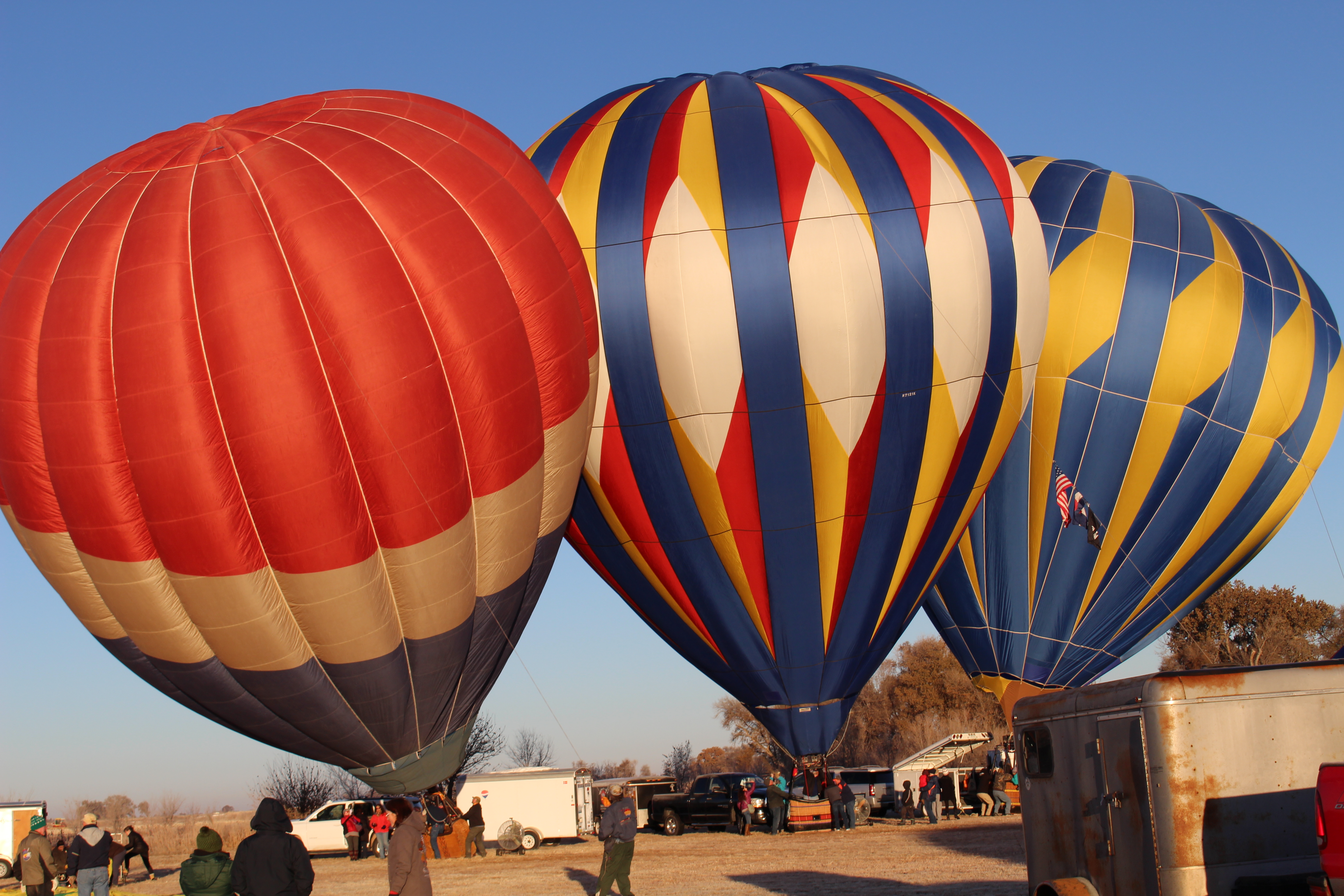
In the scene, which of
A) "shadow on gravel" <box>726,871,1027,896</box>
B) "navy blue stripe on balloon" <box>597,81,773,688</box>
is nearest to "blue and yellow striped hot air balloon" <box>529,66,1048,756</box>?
"navy blue stripe on balloon" <box>597,81,773,688</box>

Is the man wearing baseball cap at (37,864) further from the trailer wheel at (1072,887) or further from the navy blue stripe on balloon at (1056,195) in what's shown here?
the navy blue stripe on balloon at (1056,195)

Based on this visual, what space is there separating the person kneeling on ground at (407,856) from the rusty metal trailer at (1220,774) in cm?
460

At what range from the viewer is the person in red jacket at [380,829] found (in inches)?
812

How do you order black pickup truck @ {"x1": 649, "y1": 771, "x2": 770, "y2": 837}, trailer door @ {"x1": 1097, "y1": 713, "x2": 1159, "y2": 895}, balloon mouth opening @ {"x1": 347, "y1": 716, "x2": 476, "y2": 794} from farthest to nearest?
black pickup truck @ {"x1": 649, "y1": 771, "x2": 770, "y2": 837}, balloon mouth opening @ {"x1": 347, "y1": 716, "x2": 476, "y2": 794}, trailer door @ {"x1": 1097, "y1": 713, "x2": 1159, "y2": 895}

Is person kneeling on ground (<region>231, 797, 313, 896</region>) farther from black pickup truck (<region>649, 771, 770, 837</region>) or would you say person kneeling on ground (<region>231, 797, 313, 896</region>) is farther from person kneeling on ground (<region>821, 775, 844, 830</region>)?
black pickup truck (<region>649, 771, 770, 837</region>)

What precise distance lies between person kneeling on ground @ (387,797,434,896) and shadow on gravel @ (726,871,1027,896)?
15.7 feet

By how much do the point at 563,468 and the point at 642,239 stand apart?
3.10 meters

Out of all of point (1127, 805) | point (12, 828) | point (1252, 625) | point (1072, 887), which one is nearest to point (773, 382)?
point (1072, 887)

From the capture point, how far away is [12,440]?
10.9 meters

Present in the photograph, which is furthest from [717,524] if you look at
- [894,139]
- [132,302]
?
[132,302]

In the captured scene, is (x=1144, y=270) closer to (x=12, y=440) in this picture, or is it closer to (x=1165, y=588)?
(x=1165, y=588)

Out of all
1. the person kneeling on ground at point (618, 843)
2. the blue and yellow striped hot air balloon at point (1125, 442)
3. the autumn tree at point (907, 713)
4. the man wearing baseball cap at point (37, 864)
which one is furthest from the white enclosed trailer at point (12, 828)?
the autumn tree at point (907, 713)

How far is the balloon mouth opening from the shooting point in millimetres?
12656

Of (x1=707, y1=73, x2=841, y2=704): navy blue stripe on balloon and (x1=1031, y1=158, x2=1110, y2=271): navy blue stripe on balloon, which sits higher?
(x1=1031, y1=158, x2=1110, y2=271): navy blue stripe on balloon
